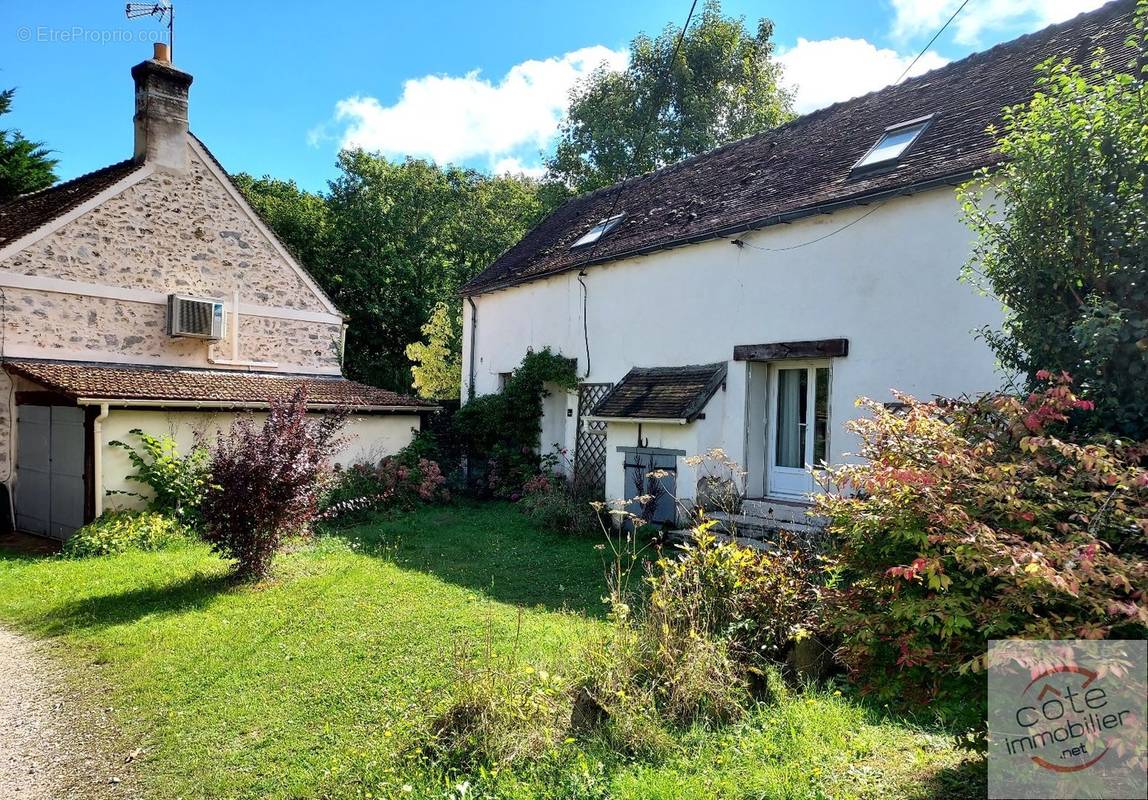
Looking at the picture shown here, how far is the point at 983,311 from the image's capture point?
7242 millimetres

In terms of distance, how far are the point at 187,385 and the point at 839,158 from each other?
12.2 meters

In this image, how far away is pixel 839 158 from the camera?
10164mm

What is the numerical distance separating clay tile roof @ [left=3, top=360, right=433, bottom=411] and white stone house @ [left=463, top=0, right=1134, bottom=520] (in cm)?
463

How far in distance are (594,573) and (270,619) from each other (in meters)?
3.84

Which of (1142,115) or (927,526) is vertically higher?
(1142,115)

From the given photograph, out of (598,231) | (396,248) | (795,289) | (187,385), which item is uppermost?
(396,248)

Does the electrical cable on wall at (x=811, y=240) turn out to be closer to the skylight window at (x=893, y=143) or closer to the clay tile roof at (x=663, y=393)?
the skylight window at (x=893, y=143)

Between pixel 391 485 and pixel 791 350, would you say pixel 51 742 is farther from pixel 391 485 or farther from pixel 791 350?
pixel 391 485

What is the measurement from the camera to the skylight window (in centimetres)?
905

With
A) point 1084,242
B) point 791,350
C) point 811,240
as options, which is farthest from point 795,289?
point 1084,242

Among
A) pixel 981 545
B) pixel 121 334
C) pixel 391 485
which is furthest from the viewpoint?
pixel 391 485

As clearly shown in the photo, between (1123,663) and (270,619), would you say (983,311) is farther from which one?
(270,619)

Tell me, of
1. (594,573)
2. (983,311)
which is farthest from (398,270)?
(983,311)

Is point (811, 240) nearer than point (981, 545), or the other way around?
point (981, 545)
